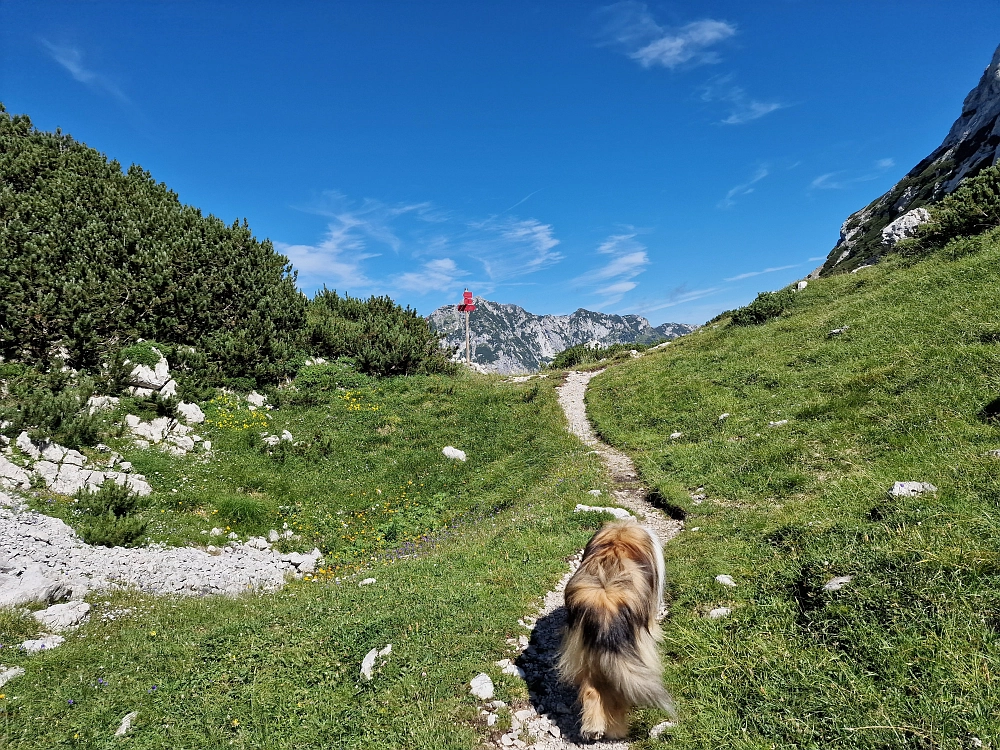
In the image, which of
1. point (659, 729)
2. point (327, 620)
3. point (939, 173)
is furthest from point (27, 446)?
point (939, 173)

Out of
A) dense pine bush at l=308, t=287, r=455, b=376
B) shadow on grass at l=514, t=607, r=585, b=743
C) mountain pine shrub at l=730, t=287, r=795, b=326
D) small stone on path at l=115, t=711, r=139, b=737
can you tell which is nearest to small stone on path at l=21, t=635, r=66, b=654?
small stone on path at l=115, t=711, r=139, b=737

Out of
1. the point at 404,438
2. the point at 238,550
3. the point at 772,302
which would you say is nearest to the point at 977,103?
the point at 772,302

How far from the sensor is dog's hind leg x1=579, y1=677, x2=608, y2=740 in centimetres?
476

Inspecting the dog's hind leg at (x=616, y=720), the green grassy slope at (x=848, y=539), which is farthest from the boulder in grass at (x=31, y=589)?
the green grassy slope at (x=848, y=539)

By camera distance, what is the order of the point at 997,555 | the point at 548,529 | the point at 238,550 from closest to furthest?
the point at 997,555 → the point at 548,529 → the point at 238,550

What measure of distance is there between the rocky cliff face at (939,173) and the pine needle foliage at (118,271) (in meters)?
65.4

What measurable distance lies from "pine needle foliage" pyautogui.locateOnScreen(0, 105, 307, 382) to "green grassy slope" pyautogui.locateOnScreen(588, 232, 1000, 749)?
1874cm

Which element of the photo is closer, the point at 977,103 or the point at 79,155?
the point at 79,155

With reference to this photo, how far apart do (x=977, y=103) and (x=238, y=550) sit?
160786 millimetres

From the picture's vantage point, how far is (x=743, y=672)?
16.5 ft

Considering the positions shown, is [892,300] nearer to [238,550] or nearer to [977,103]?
[238,550]

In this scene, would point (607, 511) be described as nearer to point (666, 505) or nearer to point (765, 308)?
point (666, 505)

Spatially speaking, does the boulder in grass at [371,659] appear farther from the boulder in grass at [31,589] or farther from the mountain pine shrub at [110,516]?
the mountain pine shrub at [110,516]

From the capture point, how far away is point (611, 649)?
15.4ft
